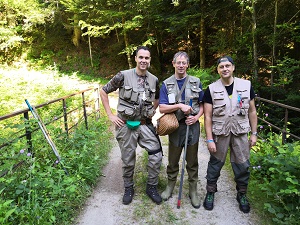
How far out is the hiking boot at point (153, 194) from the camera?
313 centimetres

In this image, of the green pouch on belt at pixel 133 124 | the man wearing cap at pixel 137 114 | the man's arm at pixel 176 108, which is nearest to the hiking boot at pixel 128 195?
the man wearing cap at pixel 137 114

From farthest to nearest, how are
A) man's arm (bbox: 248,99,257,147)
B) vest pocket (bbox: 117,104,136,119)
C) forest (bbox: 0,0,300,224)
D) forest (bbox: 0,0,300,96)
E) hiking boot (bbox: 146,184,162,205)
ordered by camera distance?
forest (bbox: 0,0,300,96) < hiking boot (bbox: 146,184,162,205) < vest pocket (bbox: 117,104,136,119) < man's arm (bbox: 248,99,257,147) < forest (bbox: 0,0,300,224)

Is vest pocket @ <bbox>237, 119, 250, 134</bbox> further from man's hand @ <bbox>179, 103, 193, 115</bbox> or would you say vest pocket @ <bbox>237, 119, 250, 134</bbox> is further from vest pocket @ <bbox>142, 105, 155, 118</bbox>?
vest pocket @ <bbox>142, 105, 155, 118</bbox>

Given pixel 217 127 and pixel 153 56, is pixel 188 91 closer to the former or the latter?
pixel 217 127

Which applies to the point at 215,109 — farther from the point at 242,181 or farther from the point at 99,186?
the point at 99,186

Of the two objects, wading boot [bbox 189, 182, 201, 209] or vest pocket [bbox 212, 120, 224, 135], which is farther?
wading boot [bbox 189, 182, 201, 209]

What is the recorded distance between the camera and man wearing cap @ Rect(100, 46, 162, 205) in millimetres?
3020

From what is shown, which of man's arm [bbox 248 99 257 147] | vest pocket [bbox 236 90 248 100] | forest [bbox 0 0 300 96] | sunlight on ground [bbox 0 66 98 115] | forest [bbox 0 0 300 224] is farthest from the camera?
forest [bbox 0 0 300 96]

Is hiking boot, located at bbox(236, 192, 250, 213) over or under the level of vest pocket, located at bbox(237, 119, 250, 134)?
under

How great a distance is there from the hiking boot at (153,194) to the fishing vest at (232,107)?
4.03 feet

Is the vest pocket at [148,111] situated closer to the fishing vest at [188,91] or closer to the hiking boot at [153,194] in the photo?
the fishing vest at [188,91]

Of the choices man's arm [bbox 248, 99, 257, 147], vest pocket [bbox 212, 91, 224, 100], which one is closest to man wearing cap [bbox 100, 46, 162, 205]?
vest pocket [bbox 212, 91, 224, 100]

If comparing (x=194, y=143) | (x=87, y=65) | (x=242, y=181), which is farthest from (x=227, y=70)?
(x=87, y=65)

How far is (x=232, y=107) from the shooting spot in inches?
107
